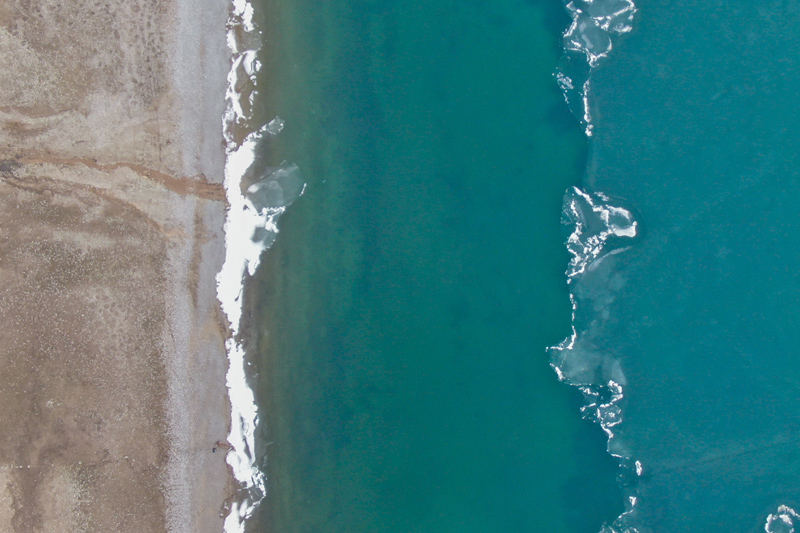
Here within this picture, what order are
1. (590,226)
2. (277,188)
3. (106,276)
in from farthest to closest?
(277,188) < (590,226) < (106,276)

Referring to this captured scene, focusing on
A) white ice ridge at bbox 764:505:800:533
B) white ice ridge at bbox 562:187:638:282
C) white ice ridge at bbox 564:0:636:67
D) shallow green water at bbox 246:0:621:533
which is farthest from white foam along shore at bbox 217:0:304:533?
white ice ridge at bbox 764:505:800:533

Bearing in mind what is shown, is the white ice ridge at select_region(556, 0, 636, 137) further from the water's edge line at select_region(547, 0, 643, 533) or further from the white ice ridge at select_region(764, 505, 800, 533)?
the white ice ridge at select_region(764, 505, 800, 533)

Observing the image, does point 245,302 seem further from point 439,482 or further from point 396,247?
point 439,482

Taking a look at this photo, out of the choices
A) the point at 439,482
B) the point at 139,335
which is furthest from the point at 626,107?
the point at 139,335

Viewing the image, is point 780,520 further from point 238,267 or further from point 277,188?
point 277,188

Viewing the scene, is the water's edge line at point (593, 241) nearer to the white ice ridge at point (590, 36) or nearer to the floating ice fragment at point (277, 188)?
the white ice ridge at point (590, 36)

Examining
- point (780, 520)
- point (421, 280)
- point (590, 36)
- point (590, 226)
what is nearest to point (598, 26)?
point (590, 36)
